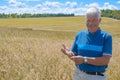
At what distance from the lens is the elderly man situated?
14.0 feet

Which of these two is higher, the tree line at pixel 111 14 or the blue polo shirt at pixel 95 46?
the blue polo shirt at pixel 95 46

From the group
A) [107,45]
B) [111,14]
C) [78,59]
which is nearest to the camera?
[78,59]

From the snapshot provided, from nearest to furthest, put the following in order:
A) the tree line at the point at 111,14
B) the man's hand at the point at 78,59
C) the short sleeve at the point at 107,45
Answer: the man's hand at the point at 78,59
the short sleeve at the point at 107,45
the tree line at the point at 111,14

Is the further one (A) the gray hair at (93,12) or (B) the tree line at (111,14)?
(B) the tree line at (111,14)

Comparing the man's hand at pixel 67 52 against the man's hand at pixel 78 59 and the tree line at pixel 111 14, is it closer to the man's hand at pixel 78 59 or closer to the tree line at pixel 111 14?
the man's hand at pixel 78 59

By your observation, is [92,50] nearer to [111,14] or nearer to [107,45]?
[107,45]

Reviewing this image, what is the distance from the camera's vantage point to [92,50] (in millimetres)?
4398

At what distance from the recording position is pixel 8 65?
5348mm

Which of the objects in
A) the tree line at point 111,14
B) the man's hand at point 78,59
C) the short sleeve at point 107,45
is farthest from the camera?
the tree line at point 111,14

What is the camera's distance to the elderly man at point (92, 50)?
4.27m

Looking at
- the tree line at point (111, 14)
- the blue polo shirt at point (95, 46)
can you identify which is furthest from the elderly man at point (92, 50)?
the tree line at point (111, 14)

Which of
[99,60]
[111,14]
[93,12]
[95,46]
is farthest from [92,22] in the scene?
[111,14]

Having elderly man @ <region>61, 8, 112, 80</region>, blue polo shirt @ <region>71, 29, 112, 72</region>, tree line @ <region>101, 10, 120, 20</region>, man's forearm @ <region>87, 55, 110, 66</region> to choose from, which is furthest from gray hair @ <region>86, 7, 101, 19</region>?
tree line @ <region>101, 10, 120, 20</region>

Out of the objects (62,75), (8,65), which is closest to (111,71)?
(62,75)
